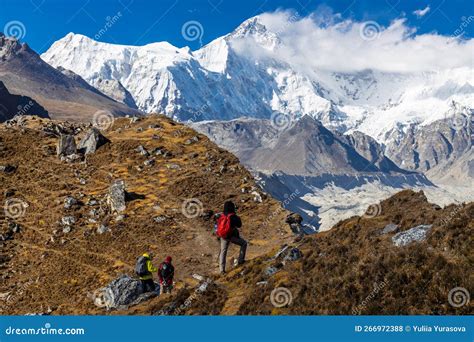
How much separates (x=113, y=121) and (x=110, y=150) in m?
22.1

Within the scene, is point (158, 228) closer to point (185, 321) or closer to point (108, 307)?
point (108, 307)

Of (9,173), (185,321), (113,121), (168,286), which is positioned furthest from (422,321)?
(113,121)

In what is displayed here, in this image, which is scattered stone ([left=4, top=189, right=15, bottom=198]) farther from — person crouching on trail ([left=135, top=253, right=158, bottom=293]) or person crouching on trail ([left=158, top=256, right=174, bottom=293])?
person crouching on trail ([left=158, top=256, right=174, bottom=293])

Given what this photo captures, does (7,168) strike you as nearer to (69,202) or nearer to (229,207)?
(69,202)

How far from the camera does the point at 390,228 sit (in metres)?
29.2

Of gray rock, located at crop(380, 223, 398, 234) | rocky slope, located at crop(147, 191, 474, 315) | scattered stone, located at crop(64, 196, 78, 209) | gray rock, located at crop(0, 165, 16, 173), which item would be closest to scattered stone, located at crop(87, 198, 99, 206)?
scattered stone, located at crop(64, 196, 78, 209)

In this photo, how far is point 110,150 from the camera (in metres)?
73.5

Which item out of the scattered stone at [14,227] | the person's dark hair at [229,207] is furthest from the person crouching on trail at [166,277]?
the scattered stone at [14,227]

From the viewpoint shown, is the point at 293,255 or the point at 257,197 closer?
the point at 293,255

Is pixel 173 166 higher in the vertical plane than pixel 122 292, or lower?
higher

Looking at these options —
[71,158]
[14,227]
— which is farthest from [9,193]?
[71,158]

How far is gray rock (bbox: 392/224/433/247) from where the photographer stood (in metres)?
24.6

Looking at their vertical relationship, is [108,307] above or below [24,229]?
below

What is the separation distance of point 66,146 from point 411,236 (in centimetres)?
5821
